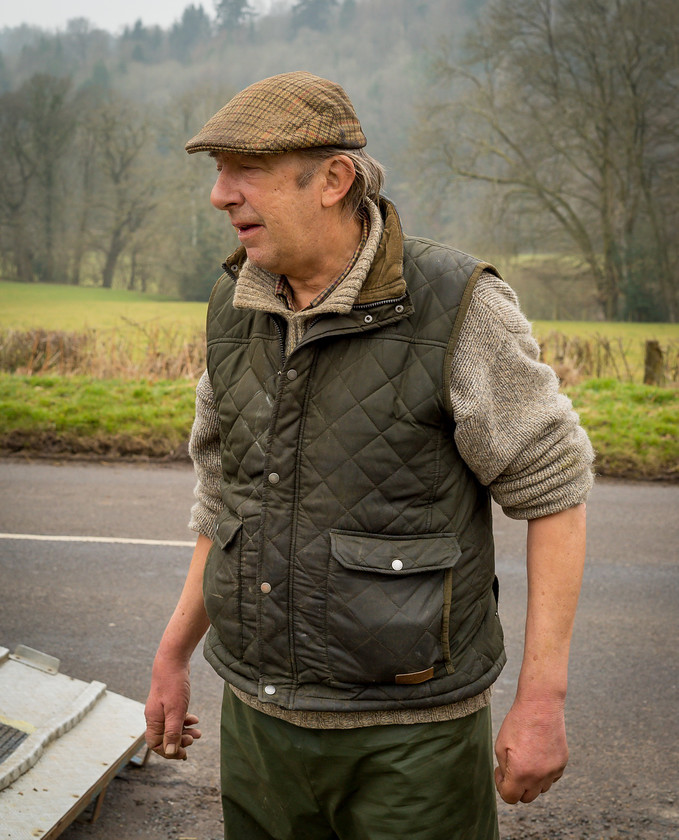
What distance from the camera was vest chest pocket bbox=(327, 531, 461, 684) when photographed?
178 centimetres

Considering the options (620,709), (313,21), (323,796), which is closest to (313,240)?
(323,796)

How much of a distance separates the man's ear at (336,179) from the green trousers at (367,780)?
3.58 feet

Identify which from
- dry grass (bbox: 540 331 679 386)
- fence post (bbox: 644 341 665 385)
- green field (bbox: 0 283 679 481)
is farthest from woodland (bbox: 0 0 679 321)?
fence post (bbox: 644 341 665 385)

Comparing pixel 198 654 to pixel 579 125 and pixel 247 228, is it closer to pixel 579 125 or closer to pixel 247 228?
pixel 247 228

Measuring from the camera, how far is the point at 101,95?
28.5 m

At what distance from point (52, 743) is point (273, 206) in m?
2.24

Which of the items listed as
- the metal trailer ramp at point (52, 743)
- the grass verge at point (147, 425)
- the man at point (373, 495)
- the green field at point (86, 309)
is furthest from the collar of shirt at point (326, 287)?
the green field at point (86, 309)

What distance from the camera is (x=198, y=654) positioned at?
16.6ft

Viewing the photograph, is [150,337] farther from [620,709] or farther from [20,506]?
[620,709]

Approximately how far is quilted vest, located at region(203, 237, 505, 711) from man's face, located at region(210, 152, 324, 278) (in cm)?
15

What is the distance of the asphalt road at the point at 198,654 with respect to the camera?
3.48 metres

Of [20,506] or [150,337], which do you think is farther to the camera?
[150,337]

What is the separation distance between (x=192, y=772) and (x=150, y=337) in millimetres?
11268

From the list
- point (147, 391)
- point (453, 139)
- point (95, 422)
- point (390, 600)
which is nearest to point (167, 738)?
point (390, 600)
